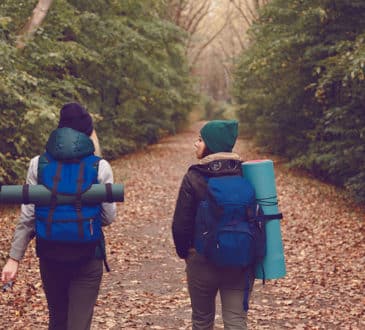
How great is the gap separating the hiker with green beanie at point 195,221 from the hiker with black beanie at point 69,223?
486 millimetres

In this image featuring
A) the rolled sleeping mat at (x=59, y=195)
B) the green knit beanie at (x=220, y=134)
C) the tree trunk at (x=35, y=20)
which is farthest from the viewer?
the tree trunk at (x=35, y=20)

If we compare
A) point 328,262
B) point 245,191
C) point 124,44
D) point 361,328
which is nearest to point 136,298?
point 361,328

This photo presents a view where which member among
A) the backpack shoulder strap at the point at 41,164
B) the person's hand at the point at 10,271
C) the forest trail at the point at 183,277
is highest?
the backpack shoulder strap at the point at 41,164

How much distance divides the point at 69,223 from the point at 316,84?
41.0 feet

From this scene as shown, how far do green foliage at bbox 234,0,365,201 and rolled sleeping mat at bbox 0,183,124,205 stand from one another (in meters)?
7.75

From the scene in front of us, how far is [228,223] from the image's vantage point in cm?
349

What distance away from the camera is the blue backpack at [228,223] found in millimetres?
3471

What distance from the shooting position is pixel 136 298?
7074mm

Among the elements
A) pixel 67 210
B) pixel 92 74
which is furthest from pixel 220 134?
pixel 92 74

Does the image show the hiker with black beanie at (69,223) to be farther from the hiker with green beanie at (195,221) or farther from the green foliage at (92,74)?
the green foliage at (92,74)

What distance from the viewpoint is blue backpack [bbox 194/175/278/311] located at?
347 cm

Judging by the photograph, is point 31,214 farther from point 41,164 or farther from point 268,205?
point 268,205

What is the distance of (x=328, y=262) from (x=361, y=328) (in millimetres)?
2946

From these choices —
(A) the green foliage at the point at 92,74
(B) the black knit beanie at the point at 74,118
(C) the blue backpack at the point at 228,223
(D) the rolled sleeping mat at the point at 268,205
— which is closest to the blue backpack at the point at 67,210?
(B) the black knit beanie at the point at 74,118
